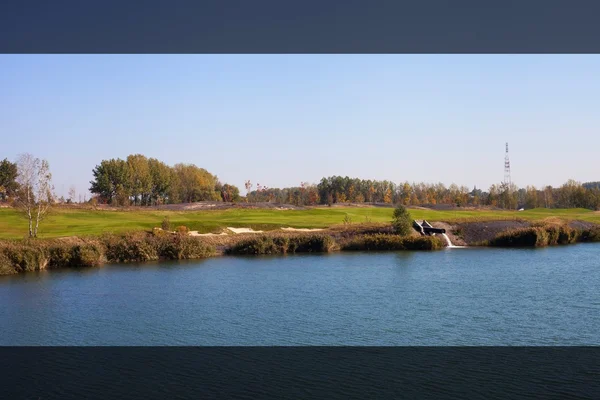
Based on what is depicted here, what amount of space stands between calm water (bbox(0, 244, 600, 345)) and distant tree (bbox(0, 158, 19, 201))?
7.49 meters

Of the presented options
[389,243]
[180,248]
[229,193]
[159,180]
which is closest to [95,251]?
[180,248]

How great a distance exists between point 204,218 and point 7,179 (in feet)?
24.8

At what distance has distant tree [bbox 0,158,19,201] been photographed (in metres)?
23.2

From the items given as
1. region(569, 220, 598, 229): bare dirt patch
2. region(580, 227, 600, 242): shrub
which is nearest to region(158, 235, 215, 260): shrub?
region(569, 220, 598, 229): bare dirt patch

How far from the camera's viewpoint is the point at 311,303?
492 inches

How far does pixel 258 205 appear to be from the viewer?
3322 cm

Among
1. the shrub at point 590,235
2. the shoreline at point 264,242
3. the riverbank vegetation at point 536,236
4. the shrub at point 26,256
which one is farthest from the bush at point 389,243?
the shrub at point 26,256

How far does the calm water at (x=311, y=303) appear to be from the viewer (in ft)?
31.9

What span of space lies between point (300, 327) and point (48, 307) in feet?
16.8

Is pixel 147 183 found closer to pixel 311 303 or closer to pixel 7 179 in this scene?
pixel 7 179

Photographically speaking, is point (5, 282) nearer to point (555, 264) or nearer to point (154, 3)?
point (154, 3)
